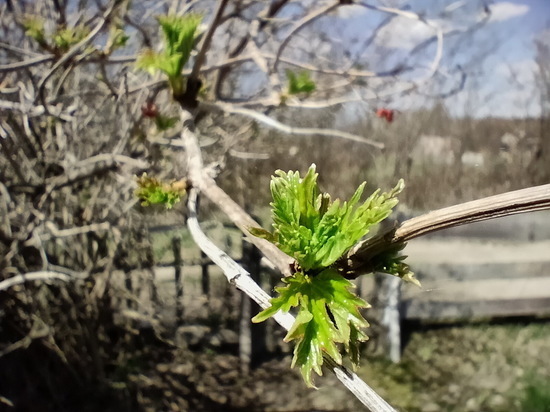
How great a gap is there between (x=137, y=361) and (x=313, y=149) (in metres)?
3.25

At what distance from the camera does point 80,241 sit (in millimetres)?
2670

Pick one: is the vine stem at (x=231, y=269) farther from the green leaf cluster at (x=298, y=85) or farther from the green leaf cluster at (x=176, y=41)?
the green leaf cluster at (x=298, y=85)

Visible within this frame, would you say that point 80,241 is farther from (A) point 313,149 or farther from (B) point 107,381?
(A) point 313,149

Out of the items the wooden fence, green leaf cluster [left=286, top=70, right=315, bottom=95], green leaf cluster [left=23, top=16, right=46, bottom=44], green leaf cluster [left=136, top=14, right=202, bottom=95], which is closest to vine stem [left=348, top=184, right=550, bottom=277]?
green leaf cluster [left=136, top=14, right=202, bottom=95]

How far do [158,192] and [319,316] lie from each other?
1.30 ft

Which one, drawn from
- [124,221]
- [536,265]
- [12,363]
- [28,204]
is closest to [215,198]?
[28,204]

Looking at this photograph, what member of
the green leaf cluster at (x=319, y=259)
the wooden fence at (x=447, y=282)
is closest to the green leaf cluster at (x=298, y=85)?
the green leaf cluster at (x=319, y=259)

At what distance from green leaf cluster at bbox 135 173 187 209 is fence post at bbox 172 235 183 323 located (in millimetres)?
2800

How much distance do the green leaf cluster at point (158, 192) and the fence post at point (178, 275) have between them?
2.80 metres

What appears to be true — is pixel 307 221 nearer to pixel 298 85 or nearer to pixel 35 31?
pixel 298 85

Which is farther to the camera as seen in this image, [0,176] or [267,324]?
[267,324]

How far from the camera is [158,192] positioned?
73 centimetres

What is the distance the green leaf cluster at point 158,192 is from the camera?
726mm

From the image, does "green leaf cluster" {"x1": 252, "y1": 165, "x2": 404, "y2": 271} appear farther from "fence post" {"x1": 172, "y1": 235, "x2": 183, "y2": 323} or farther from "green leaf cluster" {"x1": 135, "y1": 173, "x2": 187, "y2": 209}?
"fence post" {"x1": 172, "y1": 235, "x2": 183, "y2": 323}
